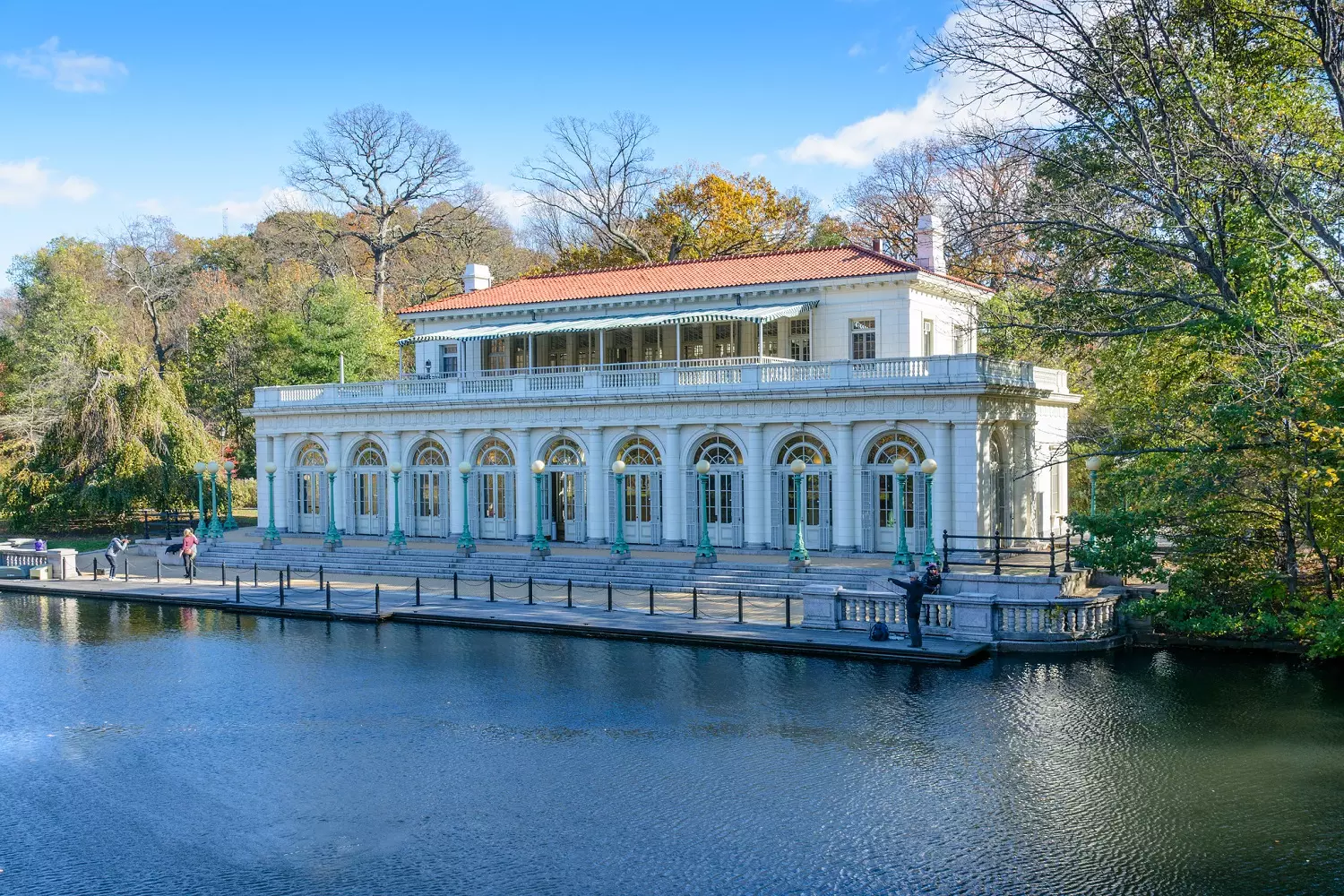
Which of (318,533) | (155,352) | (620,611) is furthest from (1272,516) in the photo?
(155,352)

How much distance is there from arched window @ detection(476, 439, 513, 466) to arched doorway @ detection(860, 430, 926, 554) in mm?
12027

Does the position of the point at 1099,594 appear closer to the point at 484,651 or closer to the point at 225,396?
the point at 484,651

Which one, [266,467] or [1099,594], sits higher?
[266,467]

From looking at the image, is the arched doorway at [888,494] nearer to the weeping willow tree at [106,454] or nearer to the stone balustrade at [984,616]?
the stone balustrade at [984,616]

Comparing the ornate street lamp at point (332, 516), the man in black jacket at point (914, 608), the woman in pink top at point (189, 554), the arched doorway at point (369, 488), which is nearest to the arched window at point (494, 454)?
the arched doorway at point (369, 488)

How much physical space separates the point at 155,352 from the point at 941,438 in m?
48.2

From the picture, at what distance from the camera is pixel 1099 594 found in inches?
1055

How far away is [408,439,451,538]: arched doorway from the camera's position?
137 feet

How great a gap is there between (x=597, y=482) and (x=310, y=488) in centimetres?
1182

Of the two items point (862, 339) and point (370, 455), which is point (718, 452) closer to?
point (862, 339)

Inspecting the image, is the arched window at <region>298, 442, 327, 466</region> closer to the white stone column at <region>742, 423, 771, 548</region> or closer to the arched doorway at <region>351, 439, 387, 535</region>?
the arched doorway at <region>351, 439, 387, 535</region>

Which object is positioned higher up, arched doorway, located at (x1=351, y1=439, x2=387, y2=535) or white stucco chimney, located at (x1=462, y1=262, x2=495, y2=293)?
white stucco chimney, located at (x1=462, y1=262, x2=495, y2=293)

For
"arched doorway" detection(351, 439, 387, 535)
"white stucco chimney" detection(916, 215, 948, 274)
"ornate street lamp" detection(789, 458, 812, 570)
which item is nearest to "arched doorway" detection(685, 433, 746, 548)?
"ornate street lamp" detection(789, 458, 812, 570)

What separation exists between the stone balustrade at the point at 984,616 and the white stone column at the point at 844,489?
8708 mm
